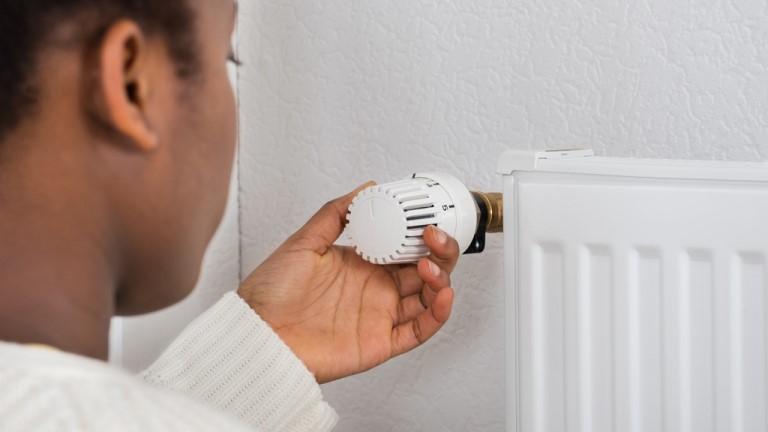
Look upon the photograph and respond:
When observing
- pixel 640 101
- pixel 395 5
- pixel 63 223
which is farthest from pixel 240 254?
pixel 63 223

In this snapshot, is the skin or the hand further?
the hand

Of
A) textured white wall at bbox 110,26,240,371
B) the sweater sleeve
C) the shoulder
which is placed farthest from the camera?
textured white wall at bbox 110,26,240,371

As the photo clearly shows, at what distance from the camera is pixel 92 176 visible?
34 centimetres

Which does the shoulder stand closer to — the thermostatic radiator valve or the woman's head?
the woman's head

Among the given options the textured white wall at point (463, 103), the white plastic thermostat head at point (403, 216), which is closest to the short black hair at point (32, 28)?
the white plastic thermostat head at point (403, 216)

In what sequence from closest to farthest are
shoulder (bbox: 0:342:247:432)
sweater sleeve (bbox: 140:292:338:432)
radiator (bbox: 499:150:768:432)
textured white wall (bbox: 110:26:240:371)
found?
1. shoulder (bbox: 0:342:247:432)
2. radiator (bbox: 499:150:768:432)
3. sweater sleeve (bbox: 140:292:338:432)
4. textured white wall (bbox: 110:26:240:371)

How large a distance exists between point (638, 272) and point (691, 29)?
0.17 m

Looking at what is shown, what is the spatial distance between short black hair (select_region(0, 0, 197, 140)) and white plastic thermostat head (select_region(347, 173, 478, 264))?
258mm

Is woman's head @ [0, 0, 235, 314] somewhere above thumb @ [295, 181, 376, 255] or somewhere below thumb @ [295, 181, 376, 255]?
above

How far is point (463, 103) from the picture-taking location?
72 centimetres

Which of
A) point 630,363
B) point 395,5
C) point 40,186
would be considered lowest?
point 630,363

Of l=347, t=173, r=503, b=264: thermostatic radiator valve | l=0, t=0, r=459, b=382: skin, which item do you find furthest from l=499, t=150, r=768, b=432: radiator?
l=0, t=0, r=459, b=382: skin

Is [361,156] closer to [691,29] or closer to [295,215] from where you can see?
[295,215]

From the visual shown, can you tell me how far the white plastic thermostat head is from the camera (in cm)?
57
